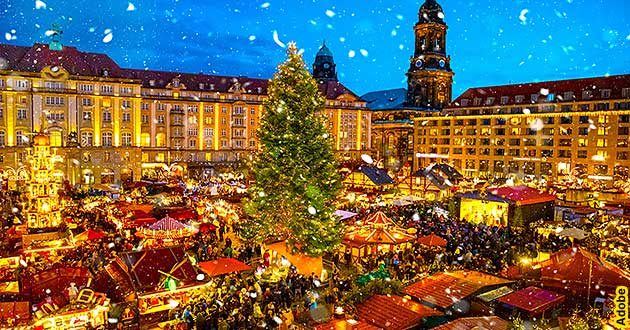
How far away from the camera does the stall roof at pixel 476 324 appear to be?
1024cm

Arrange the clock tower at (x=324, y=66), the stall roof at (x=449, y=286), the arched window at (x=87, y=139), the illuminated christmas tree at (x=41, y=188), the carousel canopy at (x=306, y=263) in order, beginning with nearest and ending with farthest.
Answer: the stall roof at (x=449, y=286) → the carousel canopy at (x=306, y=263) → the illuminated christmas tree at (x=41, y=188) → the arched window at (x=87, y=139) → the clock tower at (x=324, y=66)

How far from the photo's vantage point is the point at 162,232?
2114cm

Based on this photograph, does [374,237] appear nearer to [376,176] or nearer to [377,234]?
[377,234]

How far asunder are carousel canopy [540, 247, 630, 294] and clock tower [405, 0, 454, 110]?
65968mm

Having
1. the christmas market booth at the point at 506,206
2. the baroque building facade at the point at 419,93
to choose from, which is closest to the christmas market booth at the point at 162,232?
the christmas market booth at the point at 506,206

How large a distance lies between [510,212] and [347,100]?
45.7 meters

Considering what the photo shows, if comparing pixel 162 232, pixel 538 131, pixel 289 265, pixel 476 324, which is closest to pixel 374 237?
pixel 289 265

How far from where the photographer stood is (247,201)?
62.2ft

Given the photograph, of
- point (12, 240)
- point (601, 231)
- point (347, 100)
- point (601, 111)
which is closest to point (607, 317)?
point (601, 231)

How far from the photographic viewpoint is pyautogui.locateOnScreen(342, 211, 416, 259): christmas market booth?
20469 millimetres

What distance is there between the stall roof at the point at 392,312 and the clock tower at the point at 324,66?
82932 mm

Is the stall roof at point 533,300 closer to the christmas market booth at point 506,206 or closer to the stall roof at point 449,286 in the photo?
the stall roof at point 449,286

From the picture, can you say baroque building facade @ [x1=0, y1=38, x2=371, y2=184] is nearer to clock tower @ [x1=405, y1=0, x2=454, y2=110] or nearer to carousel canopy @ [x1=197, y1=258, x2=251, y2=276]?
carousel canopy @ [x1=197, y1=258, x2=251, y2=276]

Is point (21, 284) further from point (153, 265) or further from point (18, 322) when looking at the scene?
point (153, 265)
